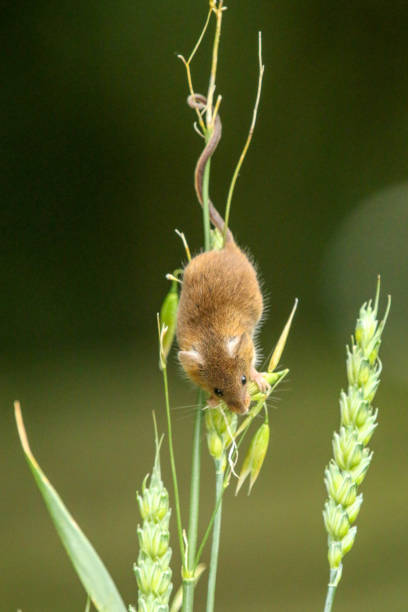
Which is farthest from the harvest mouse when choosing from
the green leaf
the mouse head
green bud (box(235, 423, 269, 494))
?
the green leaf

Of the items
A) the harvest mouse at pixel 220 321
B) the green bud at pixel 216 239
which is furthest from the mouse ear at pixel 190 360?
the green bud at pixel 216 239

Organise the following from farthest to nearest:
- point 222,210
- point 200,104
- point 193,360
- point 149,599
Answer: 1. point 222,210
2. point 193,360
3. point 200,104
4. point 149,599

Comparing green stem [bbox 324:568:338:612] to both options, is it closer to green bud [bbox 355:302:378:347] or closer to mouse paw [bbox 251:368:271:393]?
green bud [bbox 355:302:378:347]

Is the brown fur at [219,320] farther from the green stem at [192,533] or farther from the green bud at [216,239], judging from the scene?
the green stem at [192,533]

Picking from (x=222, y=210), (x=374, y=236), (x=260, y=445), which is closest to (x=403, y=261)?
(x=374, y=236)

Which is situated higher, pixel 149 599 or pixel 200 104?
pixel 200 104

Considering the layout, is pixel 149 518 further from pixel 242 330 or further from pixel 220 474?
pixel 242 330

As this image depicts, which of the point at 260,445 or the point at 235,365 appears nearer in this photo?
the point at 260,445

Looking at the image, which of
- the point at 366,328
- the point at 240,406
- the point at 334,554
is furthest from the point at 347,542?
the point at 240,406

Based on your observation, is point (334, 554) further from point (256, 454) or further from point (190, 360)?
point (190, 360)
